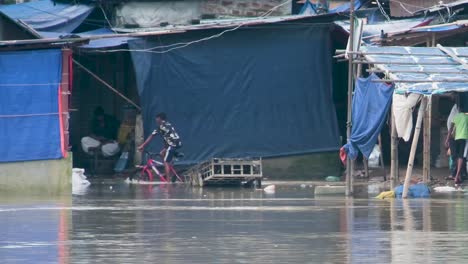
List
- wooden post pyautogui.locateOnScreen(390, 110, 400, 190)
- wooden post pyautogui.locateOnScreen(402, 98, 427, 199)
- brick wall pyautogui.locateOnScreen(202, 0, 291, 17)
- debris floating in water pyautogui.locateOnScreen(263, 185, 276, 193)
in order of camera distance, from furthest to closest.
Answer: brick wall pyautogui.locateOnScreen(202, 0, 291, 17) < debris floating in water pyautogui.locateOnScreen(263, 185, 276, 193) < wooden post pyautogui.locateOnScreen(390, 110, 400, 190) < wooden post pyautogui.locateOnScreen(402, 98, 427, 199)

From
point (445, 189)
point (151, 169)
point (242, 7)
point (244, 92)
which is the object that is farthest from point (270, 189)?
point (242, 7)

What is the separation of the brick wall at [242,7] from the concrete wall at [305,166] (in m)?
4.00

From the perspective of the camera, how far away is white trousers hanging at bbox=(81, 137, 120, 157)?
32.3 m

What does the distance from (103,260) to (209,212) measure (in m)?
6.86

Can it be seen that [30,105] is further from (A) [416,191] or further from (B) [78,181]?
(A) [416,191]

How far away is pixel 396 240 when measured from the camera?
15.4 meters

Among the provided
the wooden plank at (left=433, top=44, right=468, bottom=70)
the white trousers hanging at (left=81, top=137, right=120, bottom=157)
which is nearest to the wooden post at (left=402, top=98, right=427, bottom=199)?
the wooden plank at (left=433, top=44, right=468, bottom=70)

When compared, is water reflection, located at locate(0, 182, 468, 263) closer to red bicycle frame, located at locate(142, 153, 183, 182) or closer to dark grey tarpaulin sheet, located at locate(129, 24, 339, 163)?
red bicycle frame, located at locate(142, 153, 183, 182)

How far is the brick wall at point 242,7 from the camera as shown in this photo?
32.3 meters

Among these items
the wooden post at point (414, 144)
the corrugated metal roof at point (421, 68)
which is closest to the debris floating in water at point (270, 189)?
the wooden post at point (414, 144)

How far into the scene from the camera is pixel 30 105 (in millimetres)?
25672

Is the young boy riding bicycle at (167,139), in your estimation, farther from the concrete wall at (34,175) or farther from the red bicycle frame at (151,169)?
the concrete wall at (34,175)

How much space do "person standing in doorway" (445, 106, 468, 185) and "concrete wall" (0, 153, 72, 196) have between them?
771cm

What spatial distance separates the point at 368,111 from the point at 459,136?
273 centimetres
